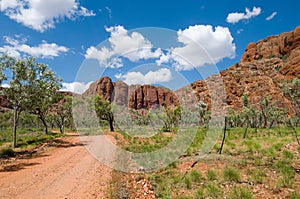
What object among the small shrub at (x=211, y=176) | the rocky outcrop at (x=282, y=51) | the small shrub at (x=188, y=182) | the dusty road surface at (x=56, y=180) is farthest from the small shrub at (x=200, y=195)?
the rocky outcrop at (x=282, y=51)

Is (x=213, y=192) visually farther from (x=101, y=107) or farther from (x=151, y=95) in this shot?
(x=151, y=95)

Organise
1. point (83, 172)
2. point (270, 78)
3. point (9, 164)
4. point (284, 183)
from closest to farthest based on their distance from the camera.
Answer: point (284, 183) → point (83, 172) → point (9, 164) → point (270, 78)

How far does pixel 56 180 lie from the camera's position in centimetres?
998

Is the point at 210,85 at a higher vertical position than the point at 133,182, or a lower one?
higher

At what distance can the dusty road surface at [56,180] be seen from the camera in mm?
8168

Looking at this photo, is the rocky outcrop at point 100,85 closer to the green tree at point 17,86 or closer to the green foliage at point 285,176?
the green tree at point 17,86

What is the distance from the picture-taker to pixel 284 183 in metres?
7.91

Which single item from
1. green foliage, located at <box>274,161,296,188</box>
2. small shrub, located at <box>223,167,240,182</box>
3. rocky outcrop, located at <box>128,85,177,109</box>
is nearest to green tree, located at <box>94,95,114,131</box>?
rocky outcrop, located at <box>128,85,177,109</box>

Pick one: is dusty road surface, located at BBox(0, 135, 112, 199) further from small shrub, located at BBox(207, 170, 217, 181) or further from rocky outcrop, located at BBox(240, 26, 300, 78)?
rocky outcrop, located at BBox(240, 26, 300, 78)

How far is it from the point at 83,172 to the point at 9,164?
6.30 metres

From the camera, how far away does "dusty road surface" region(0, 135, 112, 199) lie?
817cm

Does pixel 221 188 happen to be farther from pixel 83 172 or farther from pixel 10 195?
pixel 10 195

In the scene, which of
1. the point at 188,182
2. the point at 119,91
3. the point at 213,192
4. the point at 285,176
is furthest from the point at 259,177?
the point at 119,91

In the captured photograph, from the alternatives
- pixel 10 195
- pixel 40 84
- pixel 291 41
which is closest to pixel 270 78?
pixel 291 41
